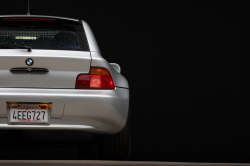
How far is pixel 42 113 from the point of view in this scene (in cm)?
389

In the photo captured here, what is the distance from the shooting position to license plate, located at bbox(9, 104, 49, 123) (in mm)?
3863

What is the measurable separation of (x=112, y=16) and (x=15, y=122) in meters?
Result: 8.56

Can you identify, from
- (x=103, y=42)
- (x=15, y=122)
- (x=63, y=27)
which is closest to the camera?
(x=15, y=122)

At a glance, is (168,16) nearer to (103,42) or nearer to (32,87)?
(103,42)

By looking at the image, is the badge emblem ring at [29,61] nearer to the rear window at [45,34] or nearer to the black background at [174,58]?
the rear window at [45,34]

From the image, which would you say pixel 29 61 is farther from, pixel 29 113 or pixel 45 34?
pixel 45 34

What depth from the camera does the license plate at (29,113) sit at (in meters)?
3.86

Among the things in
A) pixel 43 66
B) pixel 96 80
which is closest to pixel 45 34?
pixel 43 66

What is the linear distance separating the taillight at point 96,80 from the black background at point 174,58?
7.82m

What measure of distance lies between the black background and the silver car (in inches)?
306

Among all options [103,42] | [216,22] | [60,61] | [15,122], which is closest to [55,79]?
[60,61]

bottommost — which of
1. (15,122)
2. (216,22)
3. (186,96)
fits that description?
(186,96)

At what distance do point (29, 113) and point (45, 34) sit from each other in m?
0.92

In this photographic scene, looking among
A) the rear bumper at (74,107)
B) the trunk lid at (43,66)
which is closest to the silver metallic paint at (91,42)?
the trunk lid at (43,66)
